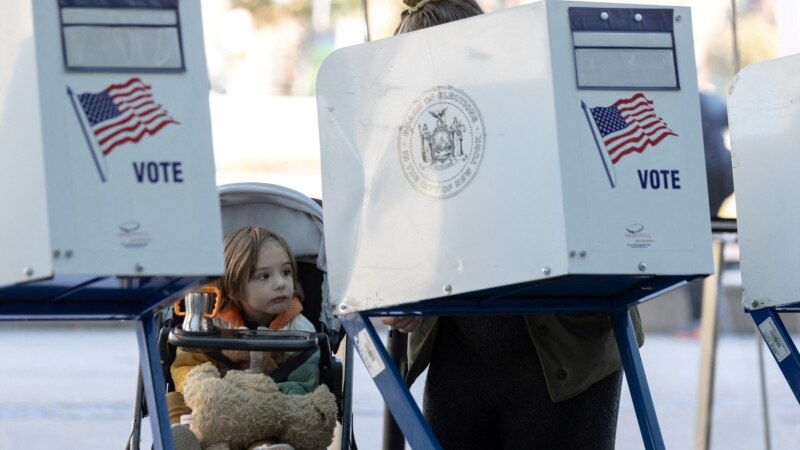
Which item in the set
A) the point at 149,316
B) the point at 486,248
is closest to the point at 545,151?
the point at 486,248

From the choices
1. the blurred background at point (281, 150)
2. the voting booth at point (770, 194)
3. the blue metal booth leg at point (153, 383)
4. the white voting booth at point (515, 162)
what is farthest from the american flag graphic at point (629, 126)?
the blurred background at point (281, 150)

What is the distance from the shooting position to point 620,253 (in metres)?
2.63

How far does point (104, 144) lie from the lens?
93.4 inches

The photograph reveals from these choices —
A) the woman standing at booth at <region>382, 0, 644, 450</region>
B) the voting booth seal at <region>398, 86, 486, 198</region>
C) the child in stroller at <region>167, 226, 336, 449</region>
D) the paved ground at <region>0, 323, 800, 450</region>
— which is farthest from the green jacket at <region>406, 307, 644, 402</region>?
the paved ground at <region>0, 323, 800, 450</region>

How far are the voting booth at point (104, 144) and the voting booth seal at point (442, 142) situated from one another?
53 cm

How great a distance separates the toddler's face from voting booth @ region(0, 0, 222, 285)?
103 cm

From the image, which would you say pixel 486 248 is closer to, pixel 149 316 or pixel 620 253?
pixel 620 253

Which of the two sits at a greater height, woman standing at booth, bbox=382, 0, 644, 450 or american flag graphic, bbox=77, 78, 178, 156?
american flag graphic, bbox=77, 78, 178, 156

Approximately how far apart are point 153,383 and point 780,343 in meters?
A: 1.44

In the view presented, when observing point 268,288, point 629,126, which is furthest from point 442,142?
point 268,288

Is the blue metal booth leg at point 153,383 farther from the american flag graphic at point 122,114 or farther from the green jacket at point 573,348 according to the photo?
the green jacket at point 573,348

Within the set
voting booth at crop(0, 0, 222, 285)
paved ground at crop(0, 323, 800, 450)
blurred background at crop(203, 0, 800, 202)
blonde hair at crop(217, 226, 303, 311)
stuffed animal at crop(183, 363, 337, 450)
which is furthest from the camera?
paved ground at crop(0, 323, 800, 450)

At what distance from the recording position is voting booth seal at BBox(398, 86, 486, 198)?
9.08 ft

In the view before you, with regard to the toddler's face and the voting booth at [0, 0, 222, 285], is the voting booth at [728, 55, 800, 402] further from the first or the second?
the voting booth at [0, 0, 222, 285]
